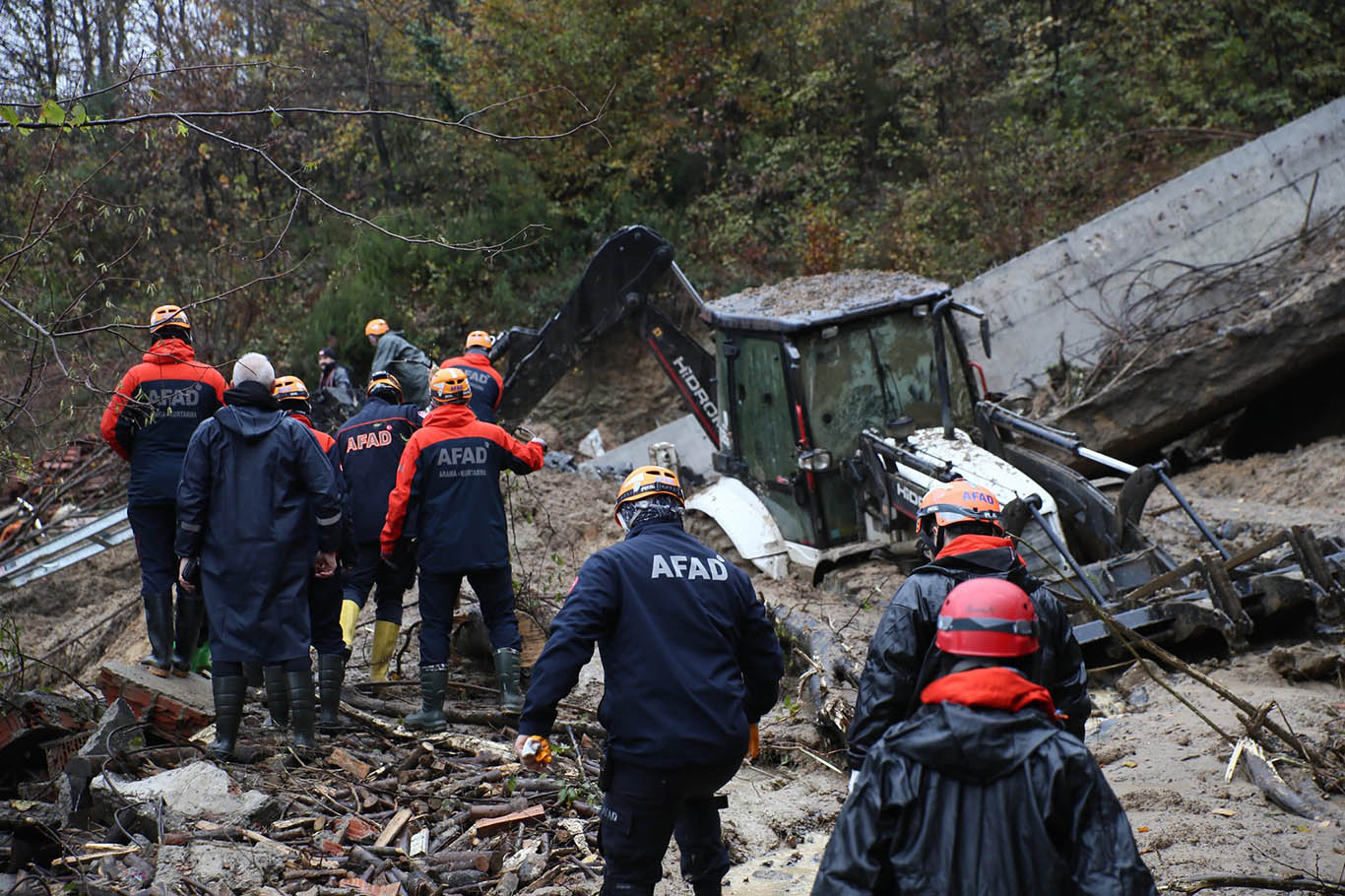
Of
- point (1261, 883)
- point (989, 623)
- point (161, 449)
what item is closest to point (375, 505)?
point (161, 449)

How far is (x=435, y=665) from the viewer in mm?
6391

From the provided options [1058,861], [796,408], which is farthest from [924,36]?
[1058,861]

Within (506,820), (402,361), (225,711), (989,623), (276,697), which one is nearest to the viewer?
(989,623)

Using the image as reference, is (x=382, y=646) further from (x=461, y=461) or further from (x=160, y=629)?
(x=461, y=461)

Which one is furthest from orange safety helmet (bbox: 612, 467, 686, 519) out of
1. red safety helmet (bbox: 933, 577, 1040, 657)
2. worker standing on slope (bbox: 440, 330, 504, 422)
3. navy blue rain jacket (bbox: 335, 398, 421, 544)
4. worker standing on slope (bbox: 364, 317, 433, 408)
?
worker standing on slope (bbox: 364, 317, 433, 408)

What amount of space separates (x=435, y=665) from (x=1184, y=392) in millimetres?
8900

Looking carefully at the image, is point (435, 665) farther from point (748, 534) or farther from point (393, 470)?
point (748, 534)

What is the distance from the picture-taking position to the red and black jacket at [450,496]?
20.8ft

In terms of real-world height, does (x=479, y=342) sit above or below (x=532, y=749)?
above

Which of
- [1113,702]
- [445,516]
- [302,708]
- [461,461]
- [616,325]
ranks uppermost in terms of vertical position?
[616,325]

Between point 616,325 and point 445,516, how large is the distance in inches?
236

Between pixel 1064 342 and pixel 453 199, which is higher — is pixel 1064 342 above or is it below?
below

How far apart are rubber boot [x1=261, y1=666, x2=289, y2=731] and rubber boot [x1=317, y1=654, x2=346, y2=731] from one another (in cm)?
18

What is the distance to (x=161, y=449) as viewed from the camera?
650 cm
